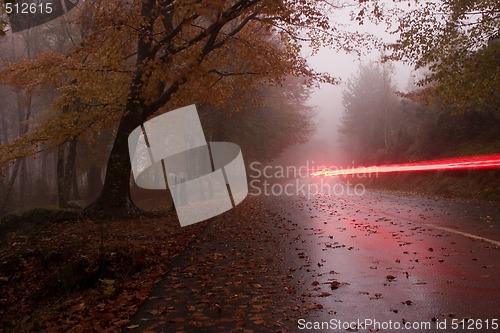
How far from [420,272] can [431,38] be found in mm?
11293

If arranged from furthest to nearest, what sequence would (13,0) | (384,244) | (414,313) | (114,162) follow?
(114,162), (384,244), (13,0), (414,313)

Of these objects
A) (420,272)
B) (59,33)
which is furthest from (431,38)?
(59,33)

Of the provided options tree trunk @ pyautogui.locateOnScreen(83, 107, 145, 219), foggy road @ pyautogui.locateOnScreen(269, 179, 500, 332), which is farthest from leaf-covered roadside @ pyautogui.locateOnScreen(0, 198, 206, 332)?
foggy road @ pyautogui.locateOnScreen(269, 179, 500, 332)

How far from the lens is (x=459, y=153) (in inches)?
880

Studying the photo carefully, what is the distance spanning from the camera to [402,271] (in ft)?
20.9

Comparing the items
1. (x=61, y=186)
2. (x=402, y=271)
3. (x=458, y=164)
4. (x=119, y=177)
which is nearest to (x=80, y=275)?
(x=402, y=271)

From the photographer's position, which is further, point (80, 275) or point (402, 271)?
point (80, 275)

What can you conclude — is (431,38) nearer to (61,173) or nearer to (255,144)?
(255,144)

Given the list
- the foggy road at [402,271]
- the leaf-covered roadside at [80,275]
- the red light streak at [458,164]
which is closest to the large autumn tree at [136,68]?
the leaf-covered roadside at [80,275]

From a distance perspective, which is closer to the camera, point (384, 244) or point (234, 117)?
point (384, 244)

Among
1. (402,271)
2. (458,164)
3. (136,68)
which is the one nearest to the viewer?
(402,271)

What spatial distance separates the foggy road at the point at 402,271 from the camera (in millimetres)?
4484

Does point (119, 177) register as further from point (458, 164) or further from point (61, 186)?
point (458, 164)

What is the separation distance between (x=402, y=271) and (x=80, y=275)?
5797 mm
